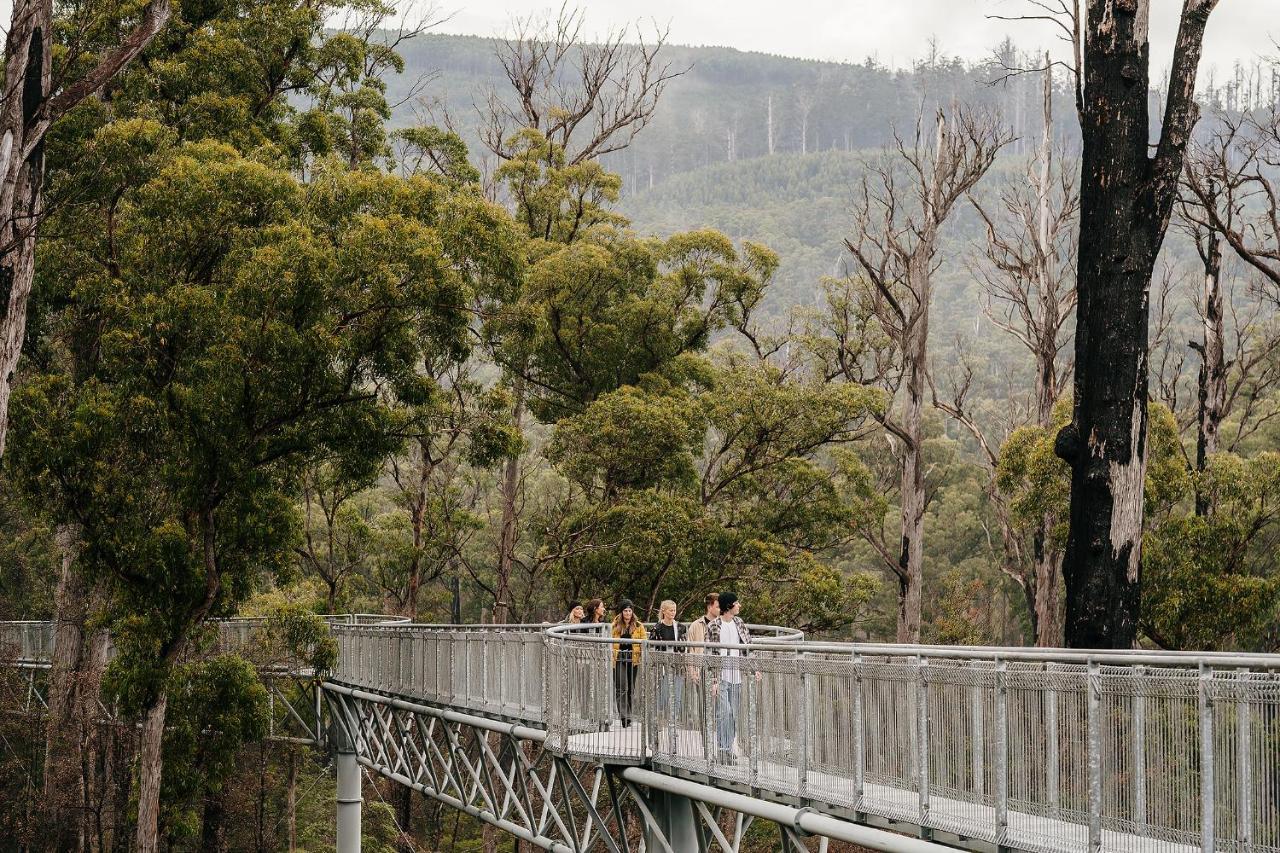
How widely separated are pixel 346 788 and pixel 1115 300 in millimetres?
20951

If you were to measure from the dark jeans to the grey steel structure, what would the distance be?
0.23ft

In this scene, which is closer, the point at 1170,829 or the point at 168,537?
the point at 1170,829

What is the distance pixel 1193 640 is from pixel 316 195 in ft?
62.9

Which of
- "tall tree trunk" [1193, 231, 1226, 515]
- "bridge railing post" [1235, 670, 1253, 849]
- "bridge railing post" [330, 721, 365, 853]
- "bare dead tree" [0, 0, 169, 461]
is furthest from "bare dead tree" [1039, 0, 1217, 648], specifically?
"bridge railing post" [330, 721, 365, 853]

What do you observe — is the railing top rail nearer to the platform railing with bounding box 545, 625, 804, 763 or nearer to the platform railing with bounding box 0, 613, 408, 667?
the platform railing with bounding box 545, 625, 804, 763

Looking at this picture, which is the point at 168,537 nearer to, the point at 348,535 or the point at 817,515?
the point at 817,515

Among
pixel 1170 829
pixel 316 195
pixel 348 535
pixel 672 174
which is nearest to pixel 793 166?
pixel 672 174

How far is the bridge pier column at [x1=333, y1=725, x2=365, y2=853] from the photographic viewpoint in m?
27.8

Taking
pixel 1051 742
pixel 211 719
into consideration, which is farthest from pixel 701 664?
pixel 211 719

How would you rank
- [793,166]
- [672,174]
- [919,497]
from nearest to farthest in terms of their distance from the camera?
[919,497], [793,166], [672,174]

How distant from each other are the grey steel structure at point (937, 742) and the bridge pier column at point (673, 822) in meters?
0.01

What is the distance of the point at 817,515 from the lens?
100.0ft

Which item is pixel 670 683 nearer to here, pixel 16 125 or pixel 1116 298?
pixel 1116 298

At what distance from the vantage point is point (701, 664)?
479 inches
